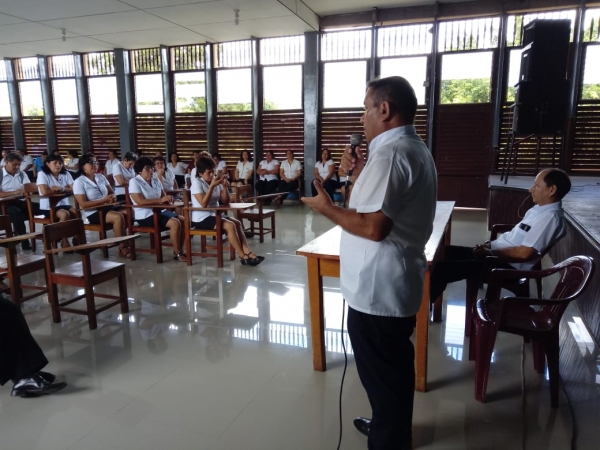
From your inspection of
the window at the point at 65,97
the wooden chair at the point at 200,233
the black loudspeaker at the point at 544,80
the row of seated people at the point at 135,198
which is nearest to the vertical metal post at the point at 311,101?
the black loudspeaker at the point at 544,80

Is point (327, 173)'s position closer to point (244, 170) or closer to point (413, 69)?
point (244, 170)

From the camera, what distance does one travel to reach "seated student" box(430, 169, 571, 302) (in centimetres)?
251

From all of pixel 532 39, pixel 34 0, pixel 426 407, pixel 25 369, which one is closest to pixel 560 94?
pixel 532 39

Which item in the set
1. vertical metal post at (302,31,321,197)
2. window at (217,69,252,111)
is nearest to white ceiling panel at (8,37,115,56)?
window at (217,69,252,111)

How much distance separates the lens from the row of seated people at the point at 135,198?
4.53 metres

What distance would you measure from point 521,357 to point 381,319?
153 cm

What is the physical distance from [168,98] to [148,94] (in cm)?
60

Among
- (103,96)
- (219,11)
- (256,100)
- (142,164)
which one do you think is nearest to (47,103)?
(103,96)

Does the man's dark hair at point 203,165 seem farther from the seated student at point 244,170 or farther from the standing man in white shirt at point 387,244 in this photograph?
the seated student at point 244,170

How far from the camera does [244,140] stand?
30.8 feet

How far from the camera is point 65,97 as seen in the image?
10570 millimetres

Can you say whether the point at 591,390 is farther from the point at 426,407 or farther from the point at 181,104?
the point at 181,104

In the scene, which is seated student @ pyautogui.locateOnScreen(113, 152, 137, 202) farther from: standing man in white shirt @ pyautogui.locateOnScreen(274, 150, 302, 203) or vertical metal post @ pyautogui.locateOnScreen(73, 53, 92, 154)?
vertical metal post @ pyautogui.locateOnScreen(73, 53, 92, 154)

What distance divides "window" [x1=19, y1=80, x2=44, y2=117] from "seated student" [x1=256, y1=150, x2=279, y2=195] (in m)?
6.14
